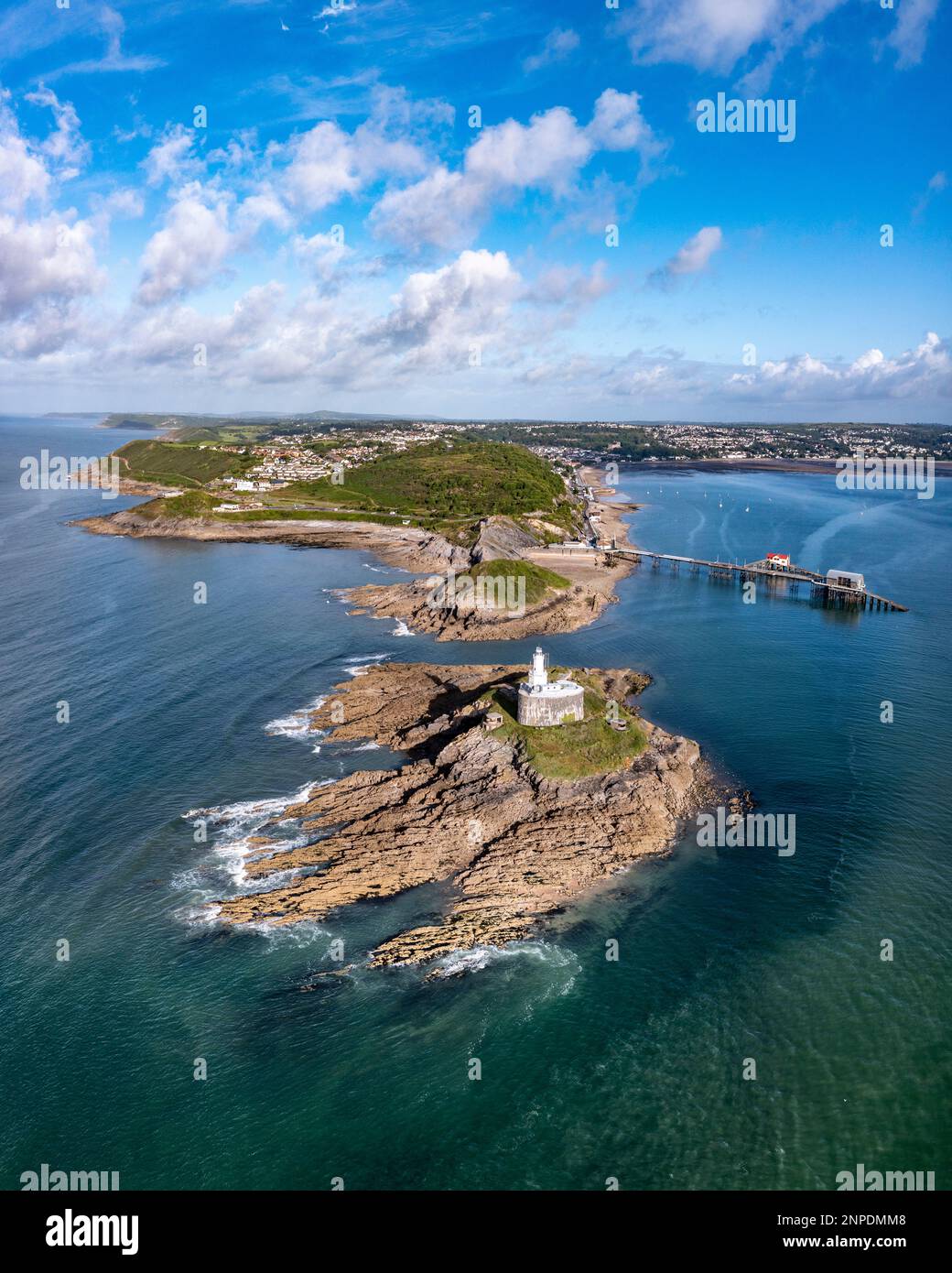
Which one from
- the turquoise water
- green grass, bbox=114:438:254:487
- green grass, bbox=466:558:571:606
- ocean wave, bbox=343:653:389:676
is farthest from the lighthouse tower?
green grass, bbox=114:438:254:487

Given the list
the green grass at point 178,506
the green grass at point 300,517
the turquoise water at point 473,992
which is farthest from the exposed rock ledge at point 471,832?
the green grass at point 178,506

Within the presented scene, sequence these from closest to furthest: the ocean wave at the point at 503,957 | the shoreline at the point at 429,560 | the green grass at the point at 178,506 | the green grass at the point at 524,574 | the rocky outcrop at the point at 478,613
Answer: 1. the ocean wave at the point at 503,957
2. the rocky outcrop at the point at 478,613
3. the shoreline at the point at 429,560
4. the green grass at the point at 524,574
5. the green grass at the point at 178,506

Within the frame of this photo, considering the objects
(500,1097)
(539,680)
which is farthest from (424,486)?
(500,1097)

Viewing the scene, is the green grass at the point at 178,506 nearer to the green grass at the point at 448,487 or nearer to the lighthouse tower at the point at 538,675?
the green grass at the point at 448,487

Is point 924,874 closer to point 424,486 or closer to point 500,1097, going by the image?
point 500,1097
